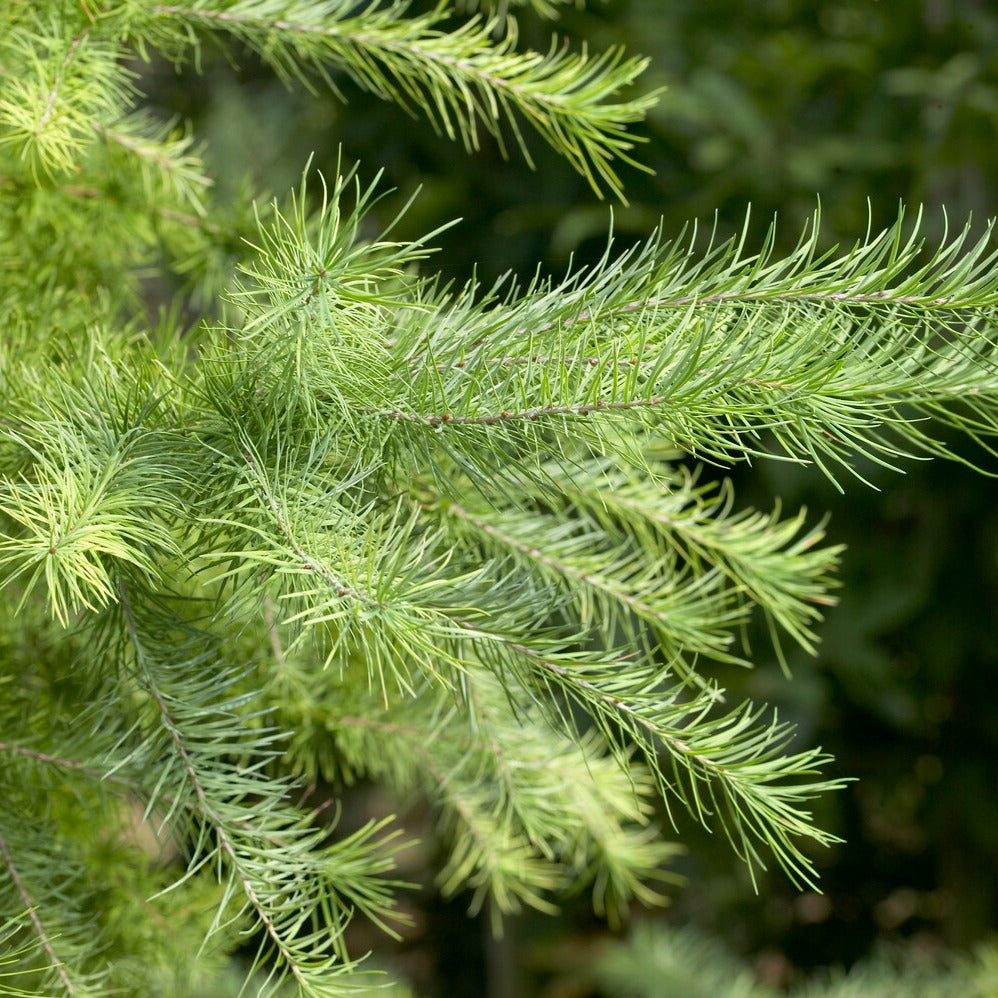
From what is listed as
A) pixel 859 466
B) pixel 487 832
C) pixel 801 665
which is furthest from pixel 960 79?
pixel 487 832

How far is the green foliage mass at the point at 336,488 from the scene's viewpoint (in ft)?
0.62

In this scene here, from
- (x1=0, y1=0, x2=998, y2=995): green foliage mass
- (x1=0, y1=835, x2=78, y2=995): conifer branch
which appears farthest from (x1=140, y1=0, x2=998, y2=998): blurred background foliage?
(x1=0, y1=835, x2=78, y2=995): conifer branch

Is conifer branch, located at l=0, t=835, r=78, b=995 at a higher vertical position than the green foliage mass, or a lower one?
lower

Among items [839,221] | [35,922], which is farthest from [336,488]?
[839,221]

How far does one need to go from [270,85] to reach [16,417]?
985 mm

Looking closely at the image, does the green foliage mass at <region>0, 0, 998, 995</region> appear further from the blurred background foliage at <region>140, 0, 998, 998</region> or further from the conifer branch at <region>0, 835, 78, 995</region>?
the blurred background foliage at <region>140, 0, 998, 998</region>

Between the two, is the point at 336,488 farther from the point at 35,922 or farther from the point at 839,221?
the point at 839,221

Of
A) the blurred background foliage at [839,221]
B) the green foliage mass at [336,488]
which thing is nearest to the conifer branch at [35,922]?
the green foliage mass at [336,488]

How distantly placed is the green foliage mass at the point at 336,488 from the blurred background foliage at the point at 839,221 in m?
0.26

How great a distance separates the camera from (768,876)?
37.5 inches

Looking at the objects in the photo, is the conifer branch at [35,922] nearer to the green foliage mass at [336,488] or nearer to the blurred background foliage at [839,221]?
the green foliage mass at [336,488]

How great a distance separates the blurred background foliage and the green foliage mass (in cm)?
26

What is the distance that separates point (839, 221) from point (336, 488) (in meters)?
0.49

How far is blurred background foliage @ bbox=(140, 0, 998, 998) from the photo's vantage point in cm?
63
